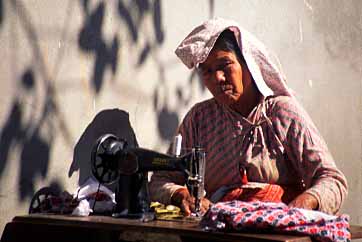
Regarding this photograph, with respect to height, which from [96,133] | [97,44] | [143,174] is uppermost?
[97,44]

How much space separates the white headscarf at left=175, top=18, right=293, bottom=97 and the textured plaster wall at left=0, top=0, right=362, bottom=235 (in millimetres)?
478

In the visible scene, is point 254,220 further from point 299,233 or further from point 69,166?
point 69,166

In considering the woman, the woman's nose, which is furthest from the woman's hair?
the woman's nose

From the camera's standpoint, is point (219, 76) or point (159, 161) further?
point (219, 76)

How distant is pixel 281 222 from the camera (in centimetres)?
233

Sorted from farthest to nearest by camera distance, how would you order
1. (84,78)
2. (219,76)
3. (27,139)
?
(84,78), (219,76), (27,139)

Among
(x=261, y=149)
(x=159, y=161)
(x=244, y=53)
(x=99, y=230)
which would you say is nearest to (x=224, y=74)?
(x=244, y=53)

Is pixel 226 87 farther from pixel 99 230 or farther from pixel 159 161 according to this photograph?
pixel 99 230

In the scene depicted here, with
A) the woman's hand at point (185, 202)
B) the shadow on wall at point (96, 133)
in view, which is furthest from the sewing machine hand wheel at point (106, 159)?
the shadow on wall at point (96, 133)

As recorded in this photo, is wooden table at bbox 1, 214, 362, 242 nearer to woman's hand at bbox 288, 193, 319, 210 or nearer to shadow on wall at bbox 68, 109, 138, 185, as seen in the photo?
woman's hand at bbox 288, 193, 319, 210

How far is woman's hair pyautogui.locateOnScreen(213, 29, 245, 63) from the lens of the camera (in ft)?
11.1

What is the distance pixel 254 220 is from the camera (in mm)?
2355

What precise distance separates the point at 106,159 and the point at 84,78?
64 cm

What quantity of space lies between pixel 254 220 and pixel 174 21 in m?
2.04
